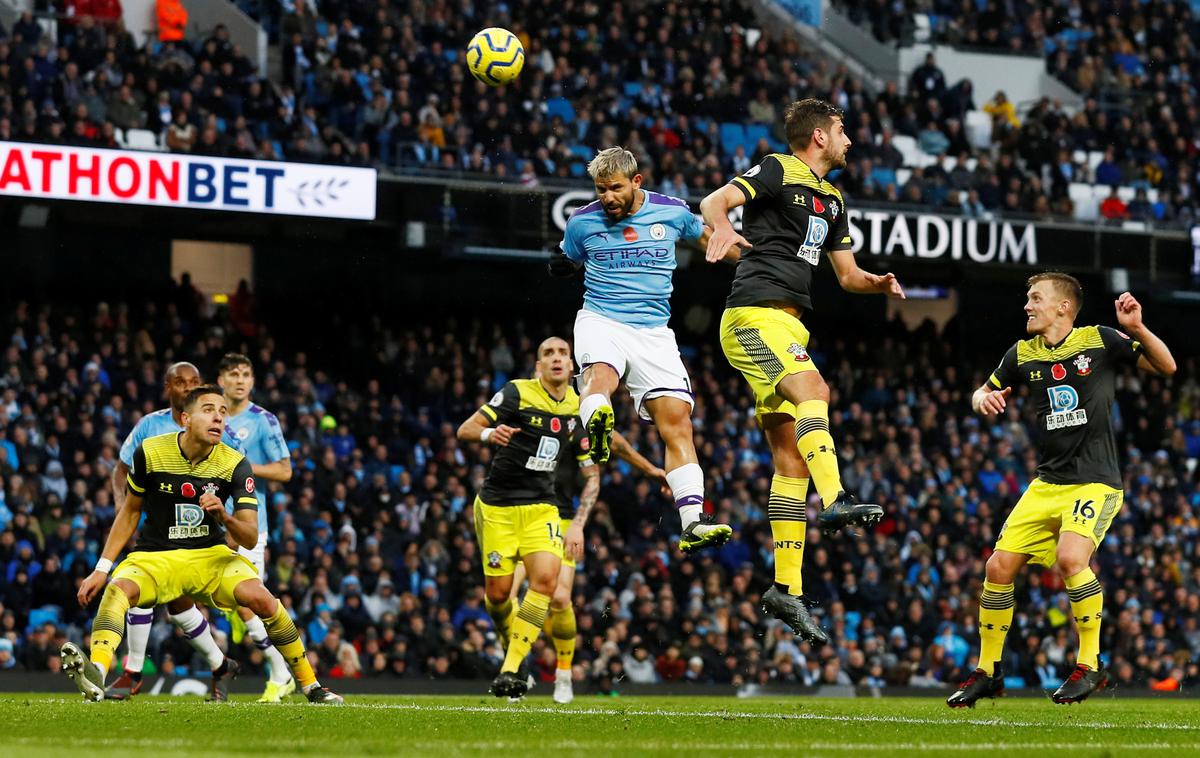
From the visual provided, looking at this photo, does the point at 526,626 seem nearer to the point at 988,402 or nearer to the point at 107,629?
the point at 107,629

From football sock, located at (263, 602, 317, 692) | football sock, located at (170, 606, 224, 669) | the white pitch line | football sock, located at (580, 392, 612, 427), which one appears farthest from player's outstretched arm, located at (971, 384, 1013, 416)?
football sock, located at (170, 606, 224, 669)

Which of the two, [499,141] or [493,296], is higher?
[499,141]

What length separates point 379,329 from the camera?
25.6 meters

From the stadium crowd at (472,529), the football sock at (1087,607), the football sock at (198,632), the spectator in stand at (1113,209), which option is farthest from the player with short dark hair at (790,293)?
the spectator in stand at (1113,209)

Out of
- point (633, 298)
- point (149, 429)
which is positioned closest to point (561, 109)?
point (149, 429)

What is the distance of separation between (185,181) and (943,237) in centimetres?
1107

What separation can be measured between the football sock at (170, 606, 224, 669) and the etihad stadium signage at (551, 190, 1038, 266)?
1450cm

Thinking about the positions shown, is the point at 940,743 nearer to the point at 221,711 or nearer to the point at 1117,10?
the point at 221,711

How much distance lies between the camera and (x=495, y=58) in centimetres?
1478

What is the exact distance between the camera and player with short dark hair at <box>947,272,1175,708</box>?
1059 cm

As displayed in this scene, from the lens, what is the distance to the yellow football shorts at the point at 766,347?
9406 mm

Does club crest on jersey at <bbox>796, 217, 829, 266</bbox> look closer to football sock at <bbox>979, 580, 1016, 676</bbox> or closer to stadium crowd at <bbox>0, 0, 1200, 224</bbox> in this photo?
football sock at <bbox>979, 580, 1016, 676</bbox>

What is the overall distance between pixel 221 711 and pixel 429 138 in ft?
50.0

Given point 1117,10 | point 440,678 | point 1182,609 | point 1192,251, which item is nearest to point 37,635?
point 440,678
